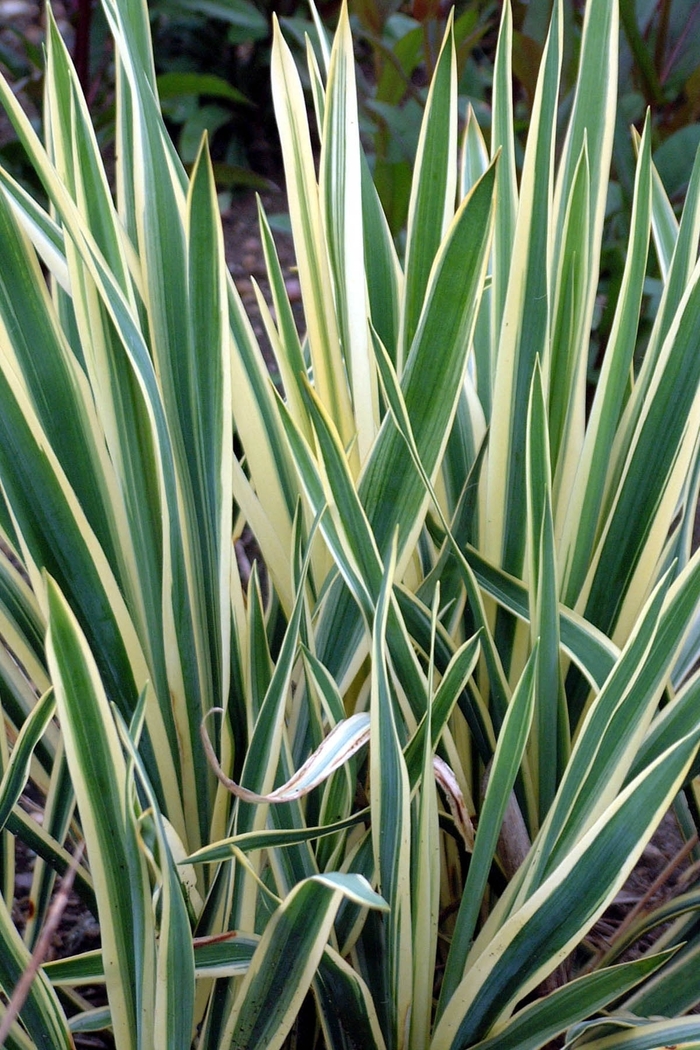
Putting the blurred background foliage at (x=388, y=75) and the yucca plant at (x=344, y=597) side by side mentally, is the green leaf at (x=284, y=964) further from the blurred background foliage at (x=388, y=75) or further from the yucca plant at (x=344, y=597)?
the blurred background foliage at (x=388, y=75)

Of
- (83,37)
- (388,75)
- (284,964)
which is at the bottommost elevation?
(284,964)

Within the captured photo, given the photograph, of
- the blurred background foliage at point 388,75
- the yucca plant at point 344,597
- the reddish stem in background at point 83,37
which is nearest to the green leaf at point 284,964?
the yucca plant at point 344,597

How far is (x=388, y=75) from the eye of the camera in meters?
1.56

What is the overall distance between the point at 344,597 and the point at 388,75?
3.78 feet

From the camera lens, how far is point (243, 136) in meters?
2.26

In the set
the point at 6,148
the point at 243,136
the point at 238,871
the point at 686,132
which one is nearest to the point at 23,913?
the point at 238,871

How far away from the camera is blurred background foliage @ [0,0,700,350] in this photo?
1345mm

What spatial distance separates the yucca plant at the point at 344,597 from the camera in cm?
55

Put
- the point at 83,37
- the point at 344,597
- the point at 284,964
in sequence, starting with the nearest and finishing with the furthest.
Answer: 1. the point at 284,964
2. the point at 344,597
3. the point at 83,37

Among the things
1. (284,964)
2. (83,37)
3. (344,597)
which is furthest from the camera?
(83,37)

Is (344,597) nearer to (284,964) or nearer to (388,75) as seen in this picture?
(284,964)

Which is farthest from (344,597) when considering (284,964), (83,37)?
(83,37)

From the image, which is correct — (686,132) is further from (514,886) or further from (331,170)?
(514,886)

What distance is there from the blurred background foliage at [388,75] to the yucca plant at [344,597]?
0.93ft
